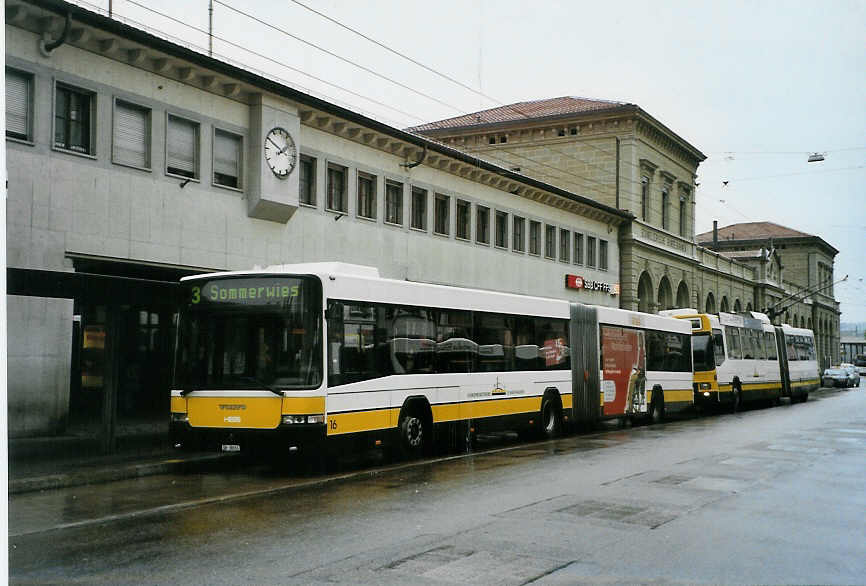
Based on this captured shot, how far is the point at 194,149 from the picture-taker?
22344 mm

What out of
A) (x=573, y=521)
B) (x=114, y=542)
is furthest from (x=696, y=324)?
(x=114, y=542)

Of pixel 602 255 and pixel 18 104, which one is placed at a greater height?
pixel 602 255

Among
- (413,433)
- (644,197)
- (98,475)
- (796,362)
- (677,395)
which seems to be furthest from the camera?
(644,197)

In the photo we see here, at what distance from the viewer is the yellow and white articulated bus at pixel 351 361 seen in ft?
46.5

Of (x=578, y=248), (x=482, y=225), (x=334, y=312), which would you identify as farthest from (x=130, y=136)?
(x=578, y=248)

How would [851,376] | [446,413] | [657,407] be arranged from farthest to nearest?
[851,376] < [657,407] < [446,413]

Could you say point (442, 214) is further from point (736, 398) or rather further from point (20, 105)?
point (20, 105)

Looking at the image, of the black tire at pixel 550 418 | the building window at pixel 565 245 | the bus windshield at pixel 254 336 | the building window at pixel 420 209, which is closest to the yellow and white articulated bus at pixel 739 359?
the building window at pixel 565 245

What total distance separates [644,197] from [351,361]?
1594 inches

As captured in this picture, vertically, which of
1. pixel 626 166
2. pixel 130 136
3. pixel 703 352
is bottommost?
pixel 703 352

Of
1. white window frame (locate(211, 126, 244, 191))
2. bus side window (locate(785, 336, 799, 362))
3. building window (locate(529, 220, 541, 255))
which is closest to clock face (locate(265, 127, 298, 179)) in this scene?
white window frame (locate(211, 126, 244, 191))

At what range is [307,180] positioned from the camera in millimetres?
26078

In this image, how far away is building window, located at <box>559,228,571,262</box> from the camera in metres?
42.1

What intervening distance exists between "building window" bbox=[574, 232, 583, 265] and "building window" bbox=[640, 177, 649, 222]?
9.14m
